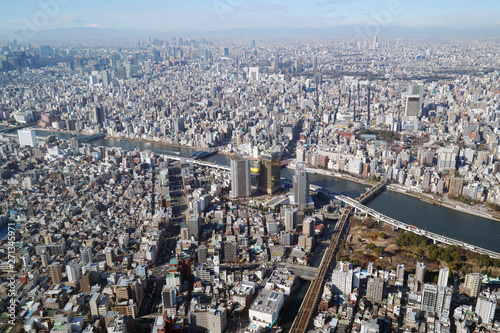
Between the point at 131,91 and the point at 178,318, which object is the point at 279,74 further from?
the point at 178,318

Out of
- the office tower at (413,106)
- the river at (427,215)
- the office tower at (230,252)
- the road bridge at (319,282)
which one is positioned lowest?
the river at (427,215)

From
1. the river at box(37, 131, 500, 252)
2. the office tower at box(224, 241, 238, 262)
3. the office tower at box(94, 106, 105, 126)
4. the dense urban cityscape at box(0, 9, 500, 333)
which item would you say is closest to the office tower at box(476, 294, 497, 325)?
the dense urban cityscape at box(0, 9, 500, 333)

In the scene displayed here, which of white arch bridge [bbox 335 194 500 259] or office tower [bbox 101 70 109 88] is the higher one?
office tower [bbox 101 70 109 88]

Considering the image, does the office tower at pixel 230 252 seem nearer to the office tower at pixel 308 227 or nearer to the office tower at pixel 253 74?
the office tower at pixel 308 227

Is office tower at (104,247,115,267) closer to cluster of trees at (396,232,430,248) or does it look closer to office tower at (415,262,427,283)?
office tower at (415,262,427,283)

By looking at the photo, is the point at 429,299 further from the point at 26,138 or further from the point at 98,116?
the point at 98,116

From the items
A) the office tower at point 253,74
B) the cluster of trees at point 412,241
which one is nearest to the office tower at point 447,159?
the cluster of trees at point 412,241
